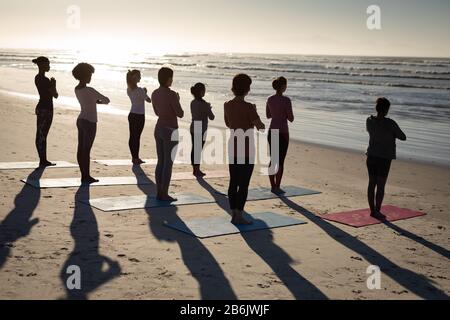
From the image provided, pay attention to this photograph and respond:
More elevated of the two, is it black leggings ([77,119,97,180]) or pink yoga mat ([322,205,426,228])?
black leggings ([77,119,97,180])

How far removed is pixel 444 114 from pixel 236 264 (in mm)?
19766

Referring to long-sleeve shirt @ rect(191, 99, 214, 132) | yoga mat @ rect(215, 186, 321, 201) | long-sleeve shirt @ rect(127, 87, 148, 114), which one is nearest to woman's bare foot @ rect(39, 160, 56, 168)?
long-sleeve shirt @ rect(127, 87, 148, 114)

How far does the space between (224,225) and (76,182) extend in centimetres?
326

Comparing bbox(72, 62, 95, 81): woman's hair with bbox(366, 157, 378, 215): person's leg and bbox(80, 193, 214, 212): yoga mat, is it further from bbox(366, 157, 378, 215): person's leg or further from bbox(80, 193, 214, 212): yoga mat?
bbox(366, 157, 378, 215): person's leg

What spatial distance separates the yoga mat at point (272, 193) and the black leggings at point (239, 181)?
60.4 inches

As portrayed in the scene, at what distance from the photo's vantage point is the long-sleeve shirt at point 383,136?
7146 millimetres

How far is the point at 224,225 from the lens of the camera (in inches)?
267

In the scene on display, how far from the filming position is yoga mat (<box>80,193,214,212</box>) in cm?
744

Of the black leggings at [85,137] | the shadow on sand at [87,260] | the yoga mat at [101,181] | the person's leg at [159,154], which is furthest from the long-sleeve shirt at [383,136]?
the black leggings at [85,137]

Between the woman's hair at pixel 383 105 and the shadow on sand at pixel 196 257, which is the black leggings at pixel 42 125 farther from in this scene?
the woman's hair at pixel 383 105

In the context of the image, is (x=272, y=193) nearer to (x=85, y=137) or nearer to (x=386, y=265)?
(x=85, y=137)

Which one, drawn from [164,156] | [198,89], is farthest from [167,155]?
[198,89]

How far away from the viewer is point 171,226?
6.64 m

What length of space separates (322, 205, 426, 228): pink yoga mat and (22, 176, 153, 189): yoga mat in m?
3.45
